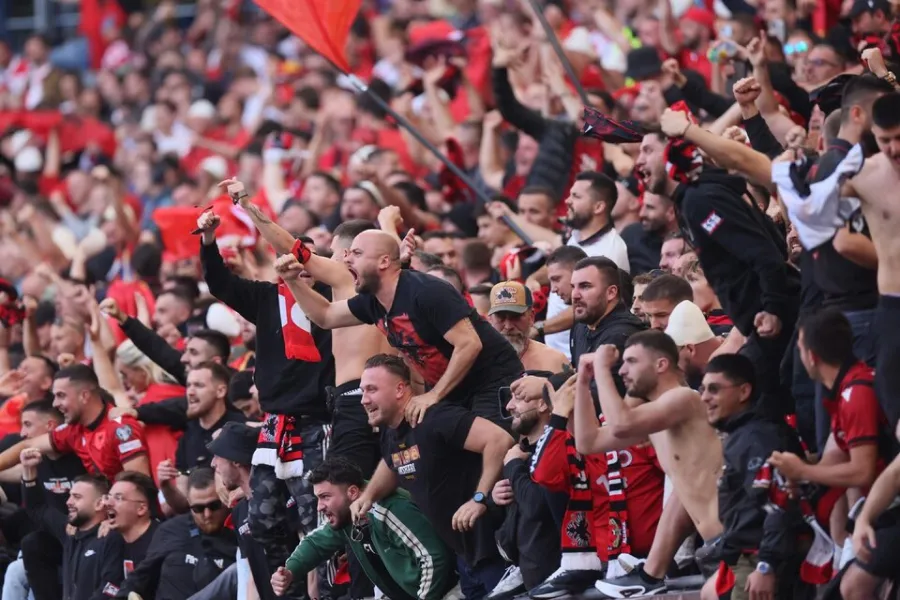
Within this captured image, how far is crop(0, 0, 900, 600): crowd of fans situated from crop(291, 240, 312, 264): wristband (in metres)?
0.12

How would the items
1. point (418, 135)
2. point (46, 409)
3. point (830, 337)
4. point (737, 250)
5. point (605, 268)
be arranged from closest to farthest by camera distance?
point (830, 337) < point (737, 250) < point (605, 268) < point (418, 135) < point (46, 409)

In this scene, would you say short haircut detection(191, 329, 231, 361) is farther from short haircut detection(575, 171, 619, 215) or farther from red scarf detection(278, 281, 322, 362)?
short haircut detection(575, 171, 619, 215)

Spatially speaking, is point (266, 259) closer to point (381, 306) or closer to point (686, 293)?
point (381, 306)

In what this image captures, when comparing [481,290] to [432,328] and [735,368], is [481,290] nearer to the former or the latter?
[432,328]

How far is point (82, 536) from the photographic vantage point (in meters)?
11.3

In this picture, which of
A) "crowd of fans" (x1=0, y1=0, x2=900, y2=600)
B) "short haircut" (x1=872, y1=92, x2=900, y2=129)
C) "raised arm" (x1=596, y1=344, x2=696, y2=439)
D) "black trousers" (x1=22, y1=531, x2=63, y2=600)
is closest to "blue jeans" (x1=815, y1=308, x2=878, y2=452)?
"crowd of fans" (x1=0, y1=0, x2=900, y2=600)

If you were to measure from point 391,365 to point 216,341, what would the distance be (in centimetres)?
260

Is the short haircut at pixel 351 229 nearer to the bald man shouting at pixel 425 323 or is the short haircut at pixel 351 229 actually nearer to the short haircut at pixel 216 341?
the bald man shouting at pixel 425 323

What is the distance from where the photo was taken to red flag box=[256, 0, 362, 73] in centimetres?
1146

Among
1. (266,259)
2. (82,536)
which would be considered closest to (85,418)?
(82,536)

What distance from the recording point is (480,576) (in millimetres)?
8938

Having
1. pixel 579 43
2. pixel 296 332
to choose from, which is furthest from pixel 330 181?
pixel 296 332

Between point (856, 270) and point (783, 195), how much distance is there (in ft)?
1.38

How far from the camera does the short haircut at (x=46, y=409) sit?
12.0m
